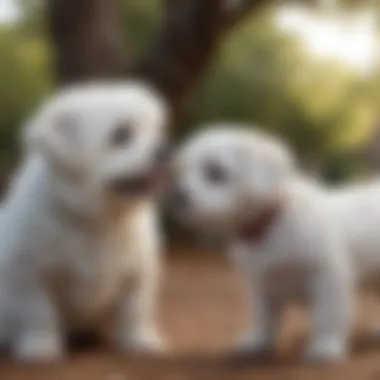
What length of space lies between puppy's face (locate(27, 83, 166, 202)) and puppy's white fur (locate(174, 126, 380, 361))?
2.0 inches

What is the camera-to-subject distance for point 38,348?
4.65 ft

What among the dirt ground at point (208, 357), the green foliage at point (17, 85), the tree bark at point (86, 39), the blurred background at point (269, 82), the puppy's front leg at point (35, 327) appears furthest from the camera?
the green foliage at point (17, 85)

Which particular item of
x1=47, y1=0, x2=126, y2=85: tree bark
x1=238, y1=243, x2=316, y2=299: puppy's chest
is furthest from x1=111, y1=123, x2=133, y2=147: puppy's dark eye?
x1=47, y1=0, x2=126, y2=85: tree bark

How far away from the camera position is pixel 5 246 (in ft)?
4.75

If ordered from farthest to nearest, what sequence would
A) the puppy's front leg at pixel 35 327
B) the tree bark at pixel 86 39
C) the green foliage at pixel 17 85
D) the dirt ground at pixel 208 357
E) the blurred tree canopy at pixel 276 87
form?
the blurred tree canopy at pixel 276 87, the green foliage at pixel 17 85, the tree bark at pixel 86 39, the puppy's front leg at pixel 35 327, the dirt ground at pixel 208 357

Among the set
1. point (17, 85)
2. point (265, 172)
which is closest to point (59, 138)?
point (265, 172)

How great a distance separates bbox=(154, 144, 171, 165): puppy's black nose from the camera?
1372mm

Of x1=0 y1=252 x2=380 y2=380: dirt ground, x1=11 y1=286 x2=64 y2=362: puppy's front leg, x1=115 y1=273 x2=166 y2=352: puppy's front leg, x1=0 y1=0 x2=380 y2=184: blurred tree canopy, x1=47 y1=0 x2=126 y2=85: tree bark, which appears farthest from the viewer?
x1=0 y1=0 x2=380 y2=184: blurred tree canopy

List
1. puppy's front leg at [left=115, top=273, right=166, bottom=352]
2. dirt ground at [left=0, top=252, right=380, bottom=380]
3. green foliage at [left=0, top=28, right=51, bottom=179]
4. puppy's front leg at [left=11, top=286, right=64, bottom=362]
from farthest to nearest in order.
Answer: green foliage at [left=0, top=28, right=51, bottom=179], puppy's front leg at [left=115, top=273, right=166, bottom=352], puppy's front leg at [left=11, top=286, right=64, bottom=362], dirt ground at [left=0, top=252, right=380, bottom=380]

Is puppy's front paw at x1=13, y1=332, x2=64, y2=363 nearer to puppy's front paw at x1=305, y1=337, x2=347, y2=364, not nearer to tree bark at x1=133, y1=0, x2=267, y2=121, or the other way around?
puppy's front paw at x1=305, y1=337, x2=347, y2=364

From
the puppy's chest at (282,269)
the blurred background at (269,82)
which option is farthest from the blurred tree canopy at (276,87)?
the puppy's chest at (282,269)

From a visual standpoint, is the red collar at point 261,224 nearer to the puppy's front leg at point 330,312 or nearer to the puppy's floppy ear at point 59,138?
the puppy's front leg at point 330,312

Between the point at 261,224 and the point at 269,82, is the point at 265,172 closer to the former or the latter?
the point at 261,224

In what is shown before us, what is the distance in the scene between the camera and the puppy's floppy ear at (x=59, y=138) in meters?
1.37
